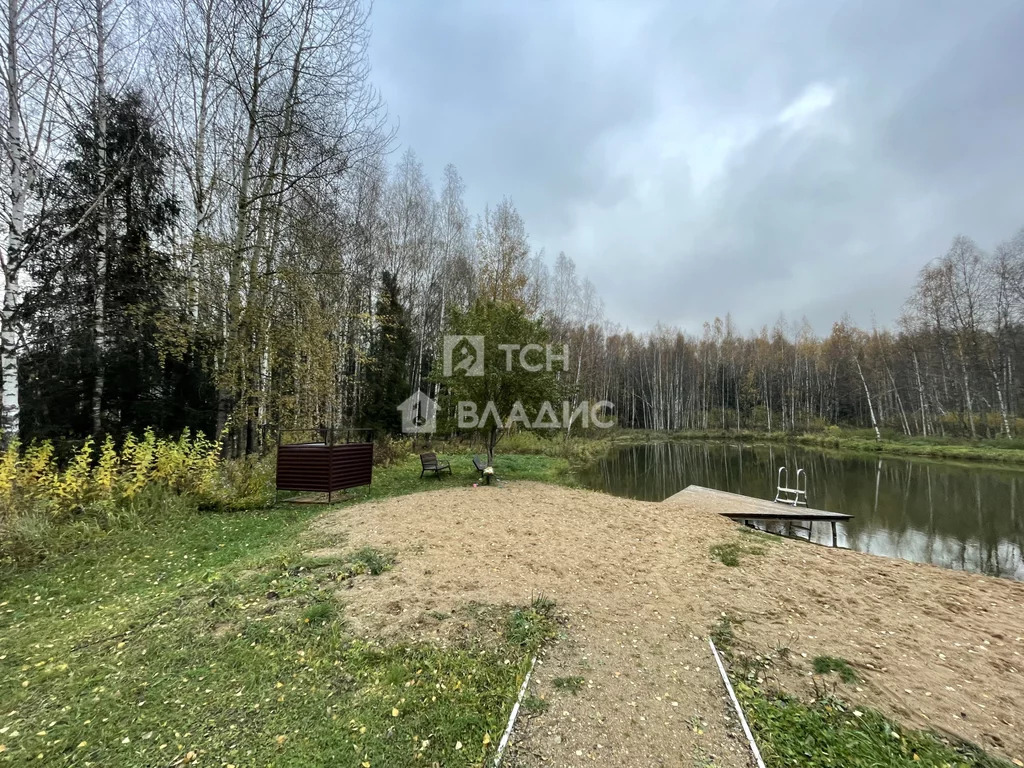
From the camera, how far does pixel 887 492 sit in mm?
13383

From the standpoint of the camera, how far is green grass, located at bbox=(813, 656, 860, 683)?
9.01 ft

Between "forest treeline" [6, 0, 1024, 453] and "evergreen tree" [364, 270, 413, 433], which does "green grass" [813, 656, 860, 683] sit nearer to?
"forest treeline" [6, 0, 1024, 453]

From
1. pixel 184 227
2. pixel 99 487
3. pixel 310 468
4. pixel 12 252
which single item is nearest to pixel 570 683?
pixel 310 468

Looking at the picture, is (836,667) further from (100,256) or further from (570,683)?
(100,256)

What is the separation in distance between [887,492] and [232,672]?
17712mm

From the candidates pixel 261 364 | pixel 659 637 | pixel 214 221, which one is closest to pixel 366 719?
pixel 659 637

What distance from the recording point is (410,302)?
19.2 metres

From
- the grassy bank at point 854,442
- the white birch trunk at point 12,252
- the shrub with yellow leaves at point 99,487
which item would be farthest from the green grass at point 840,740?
the grassy bank at point 854,442

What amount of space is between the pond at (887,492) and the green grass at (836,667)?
6.79 metres

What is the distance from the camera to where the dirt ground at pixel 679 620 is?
7.55 feet

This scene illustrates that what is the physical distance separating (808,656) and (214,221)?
51.2ft

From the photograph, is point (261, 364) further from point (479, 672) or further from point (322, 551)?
point (479, 672)

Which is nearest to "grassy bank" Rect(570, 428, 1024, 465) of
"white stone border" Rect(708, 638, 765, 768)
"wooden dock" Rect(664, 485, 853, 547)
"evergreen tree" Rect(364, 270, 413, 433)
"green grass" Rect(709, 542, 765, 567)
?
"evergreen tree" Rect(364, 270, 413, 433)

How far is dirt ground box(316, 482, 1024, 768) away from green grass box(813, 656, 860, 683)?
6 cm
